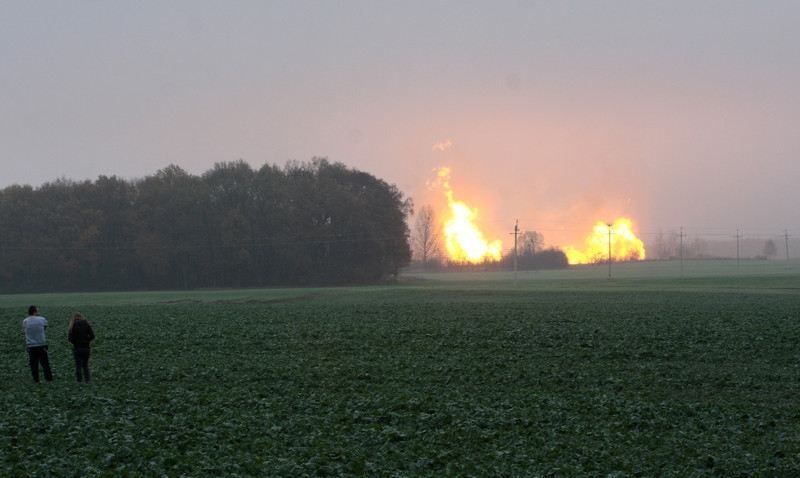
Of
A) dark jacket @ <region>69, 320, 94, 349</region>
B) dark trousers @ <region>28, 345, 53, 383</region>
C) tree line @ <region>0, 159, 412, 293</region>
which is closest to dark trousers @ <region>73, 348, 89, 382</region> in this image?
dark jacket @ <region>69, 320, 94, 349</region>

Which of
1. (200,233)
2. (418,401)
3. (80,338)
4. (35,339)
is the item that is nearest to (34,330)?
(35,339)

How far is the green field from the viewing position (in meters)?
16.5

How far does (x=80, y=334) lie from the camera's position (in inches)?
1054

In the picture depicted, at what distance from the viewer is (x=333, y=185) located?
129 metres

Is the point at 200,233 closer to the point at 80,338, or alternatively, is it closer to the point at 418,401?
the point at 80,338

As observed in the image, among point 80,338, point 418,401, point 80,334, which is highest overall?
point 80,334

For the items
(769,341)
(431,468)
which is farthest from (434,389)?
(769,341)

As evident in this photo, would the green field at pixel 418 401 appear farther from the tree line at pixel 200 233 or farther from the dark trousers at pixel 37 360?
the tree line at pixel 200 233

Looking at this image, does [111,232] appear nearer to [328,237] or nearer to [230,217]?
[230,217]

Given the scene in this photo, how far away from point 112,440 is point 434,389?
10039 millimetres

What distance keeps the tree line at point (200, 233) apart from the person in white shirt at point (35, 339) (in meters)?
95.2

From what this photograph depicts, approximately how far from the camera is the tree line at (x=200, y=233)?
11775 centimetres

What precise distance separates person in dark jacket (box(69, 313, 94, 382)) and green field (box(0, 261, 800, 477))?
2.35 feet

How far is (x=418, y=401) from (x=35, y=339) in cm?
1231
